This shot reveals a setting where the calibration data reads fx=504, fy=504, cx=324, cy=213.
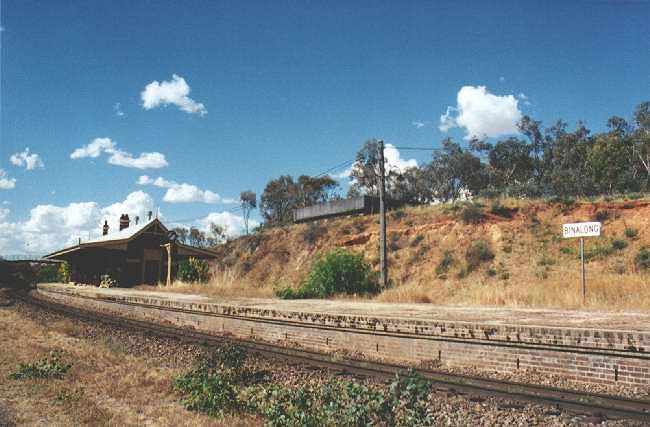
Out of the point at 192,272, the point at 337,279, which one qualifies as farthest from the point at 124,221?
the point at 337,279

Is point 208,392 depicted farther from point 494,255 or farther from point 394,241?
point 394,241

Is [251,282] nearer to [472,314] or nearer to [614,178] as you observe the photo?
[472,314]

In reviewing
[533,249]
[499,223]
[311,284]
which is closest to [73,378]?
[311,284]

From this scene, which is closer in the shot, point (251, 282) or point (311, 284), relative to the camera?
point (311, 284)

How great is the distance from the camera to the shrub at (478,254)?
89.9 ft

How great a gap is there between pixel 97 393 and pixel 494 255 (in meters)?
23.9

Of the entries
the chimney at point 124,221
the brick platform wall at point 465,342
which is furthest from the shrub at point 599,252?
the chimney at point 124,221

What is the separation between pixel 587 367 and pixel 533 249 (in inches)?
812

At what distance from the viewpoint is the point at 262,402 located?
6559 millimetres

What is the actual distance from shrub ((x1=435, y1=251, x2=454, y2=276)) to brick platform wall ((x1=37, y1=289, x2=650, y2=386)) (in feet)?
52.6

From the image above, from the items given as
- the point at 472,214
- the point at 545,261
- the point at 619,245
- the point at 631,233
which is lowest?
the point at 545,261

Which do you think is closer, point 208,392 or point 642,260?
point 208,392

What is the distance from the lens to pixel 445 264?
93.9 ft

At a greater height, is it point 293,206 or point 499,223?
point 293,206
